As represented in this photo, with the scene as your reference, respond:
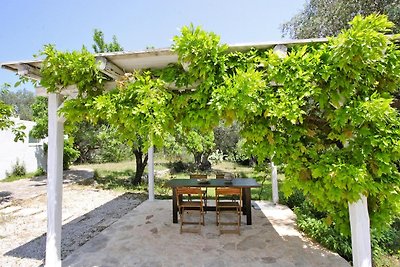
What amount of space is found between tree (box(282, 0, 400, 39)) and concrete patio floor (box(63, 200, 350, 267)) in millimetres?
6113

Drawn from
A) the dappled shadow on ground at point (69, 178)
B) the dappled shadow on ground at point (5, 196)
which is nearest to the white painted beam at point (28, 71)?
the dappled shadow on ground at point (5, 196)

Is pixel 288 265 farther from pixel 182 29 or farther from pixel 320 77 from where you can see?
pixel 182 29

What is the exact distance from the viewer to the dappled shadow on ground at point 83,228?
210 inches

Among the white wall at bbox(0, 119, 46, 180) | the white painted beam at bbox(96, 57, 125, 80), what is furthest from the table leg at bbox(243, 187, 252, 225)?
the white wall at bbox(0, 119, 46, 180)

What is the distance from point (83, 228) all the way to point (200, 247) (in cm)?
346

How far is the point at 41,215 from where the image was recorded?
8133 millimetres

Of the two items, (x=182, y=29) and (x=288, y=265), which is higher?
(x=182, y=29)

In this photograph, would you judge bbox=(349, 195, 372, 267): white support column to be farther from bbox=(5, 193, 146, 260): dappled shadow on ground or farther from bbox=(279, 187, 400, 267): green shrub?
bbox=(5, 193, 146, 260): dappled shadow on ground

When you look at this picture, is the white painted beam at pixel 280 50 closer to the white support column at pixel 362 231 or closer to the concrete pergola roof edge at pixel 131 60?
the concrete pergola roof edge at pixel 131 60

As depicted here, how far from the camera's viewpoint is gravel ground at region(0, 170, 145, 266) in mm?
5426

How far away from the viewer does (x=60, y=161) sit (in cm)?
465

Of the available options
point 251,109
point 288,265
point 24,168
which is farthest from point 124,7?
point 24,168

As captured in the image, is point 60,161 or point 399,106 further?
point 60,161

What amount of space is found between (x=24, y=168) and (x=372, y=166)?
1769cm
